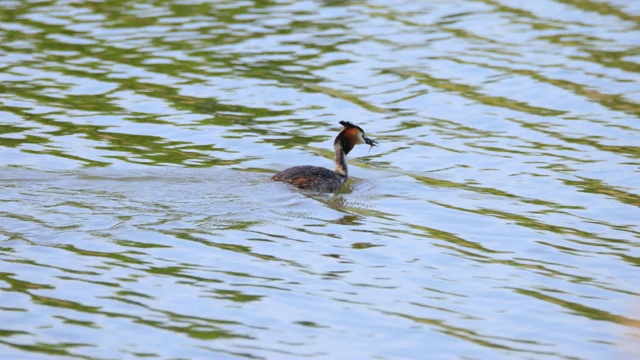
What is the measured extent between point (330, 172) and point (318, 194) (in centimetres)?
51

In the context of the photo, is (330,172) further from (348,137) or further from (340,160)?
(348,137)

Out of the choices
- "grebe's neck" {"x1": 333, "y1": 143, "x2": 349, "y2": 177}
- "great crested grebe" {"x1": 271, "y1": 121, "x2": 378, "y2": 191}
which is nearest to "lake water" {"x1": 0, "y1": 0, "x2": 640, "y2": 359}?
"great crested grebe" {"x1": 271, "y1": 121, "x2": 378, "y2": 191}

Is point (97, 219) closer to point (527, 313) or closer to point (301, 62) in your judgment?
point (527, 313)

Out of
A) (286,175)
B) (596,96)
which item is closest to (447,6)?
(596,96)

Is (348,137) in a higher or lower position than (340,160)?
higher

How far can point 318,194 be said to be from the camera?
1385 centimetres

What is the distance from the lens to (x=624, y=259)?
11.4 metres

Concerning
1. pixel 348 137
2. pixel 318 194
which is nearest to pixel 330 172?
pixel 318 194

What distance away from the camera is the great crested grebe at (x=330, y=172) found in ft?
45.3

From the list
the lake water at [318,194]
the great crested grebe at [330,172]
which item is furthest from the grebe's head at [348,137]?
the lake water at [318,194]

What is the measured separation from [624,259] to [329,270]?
279 cm

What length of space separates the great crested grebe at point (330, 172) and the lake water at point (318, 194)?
0.17m

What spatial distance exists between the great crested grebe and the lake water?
174mm

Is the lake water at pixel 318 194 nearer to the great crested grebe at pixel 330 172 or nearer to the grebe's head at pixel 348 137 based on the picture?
the great crested grebe at pixel 330 172
